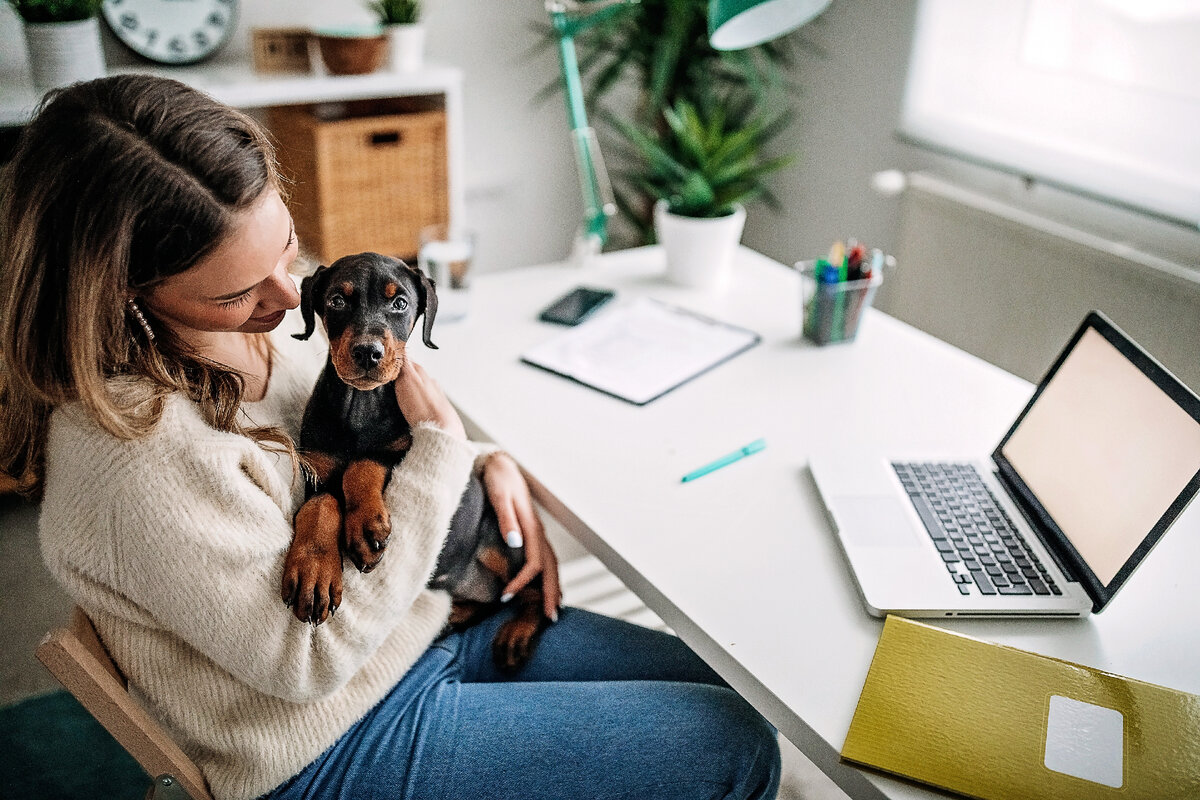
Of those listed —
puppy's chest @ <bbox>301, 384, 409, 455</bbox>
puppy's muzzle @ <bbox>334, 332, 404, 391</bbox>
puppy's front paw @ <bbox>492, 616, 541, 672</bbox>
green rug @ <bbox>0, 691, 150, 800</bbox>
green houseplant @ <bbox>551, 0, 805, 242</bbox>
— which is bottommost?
green rug @ <bbox>0, 691, 150, 800</bbox>

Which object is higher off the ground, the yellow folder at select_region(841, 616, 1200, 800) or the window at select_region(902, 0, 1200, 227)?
the window at select_region(902, 0, 1200, 227)

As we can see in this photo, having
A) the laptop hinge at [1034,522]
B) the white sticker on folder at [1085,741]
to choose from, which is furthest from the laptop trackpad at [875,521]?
the white sticker on folder at [1085,741]

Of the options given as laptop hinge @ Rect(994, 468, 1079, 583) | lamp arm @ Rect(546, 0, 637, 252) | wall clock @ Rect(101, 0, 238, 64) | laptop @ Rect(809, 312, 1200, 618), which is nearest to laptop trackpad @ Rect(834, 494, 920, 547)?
laptop @ Rect(809, 312, 1200, 618)

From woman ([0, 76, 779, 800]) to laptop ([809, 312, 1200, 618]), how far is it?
0.82 ft

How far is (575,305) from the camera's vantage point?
1.55m

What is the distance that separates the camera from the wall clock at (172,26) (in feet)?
7.01

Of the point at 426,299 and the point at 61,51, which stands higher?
the point at 61,51

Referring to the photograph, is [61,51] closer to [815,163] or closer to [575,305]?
[575,305]

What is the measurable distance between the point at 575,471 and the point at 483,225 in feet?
6.84

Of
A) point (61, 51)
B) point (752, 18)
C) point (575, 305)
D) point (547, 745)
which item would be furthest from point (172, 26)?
point (547, 745)

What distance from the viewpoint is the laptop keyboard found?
0.93m

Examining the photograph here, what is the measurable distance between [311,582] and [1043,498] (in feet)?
2.61

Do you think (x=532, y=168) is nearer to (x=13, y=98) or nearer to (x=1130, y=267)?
(x=13, y=98)

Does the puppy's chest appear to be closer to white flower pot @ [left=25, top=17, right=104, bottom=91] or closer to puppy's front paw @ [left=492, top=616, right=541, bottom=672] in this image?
puppy's front paw @ [left=492, top=616, right=541, bottom=672]
